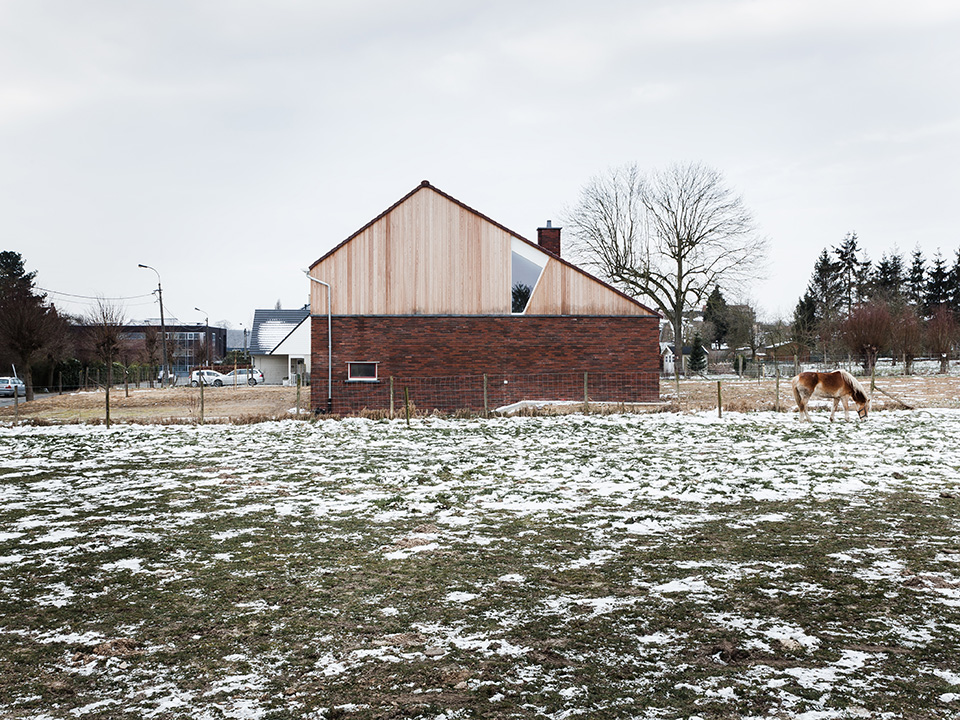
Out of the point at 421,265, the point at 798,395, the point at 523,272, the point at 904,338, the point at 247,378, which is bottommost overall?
the point at 247,378

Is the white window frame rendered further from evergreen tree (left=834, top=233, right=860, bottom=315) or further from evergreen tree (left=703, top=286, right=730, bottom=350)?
evergreen tree (left=834, top=233, right=860, bottom=315)

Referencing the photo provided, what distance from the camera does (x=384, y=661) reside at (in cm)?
365

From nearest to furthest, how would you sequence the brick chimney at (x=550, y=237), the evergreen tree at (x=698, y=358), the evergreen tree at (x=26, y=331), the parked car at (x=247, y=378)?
the brick chimney at (x=550, y=237), the evergreen tree at (x=26, y=331), the parked car at (x=247, y=378), the evergreen tree at (x=698, y=358)

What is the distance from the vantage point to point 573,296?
23.2 m

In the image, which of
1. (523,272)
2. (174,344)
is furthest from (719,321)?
(523,272)

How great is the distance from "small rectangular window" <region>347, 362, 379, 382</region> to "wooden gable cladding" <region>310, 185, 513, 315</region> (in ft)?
5.55

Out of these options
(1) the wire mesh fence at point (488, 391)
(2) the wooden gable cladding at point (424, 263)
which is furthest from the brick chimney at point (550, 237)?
(1) the wire mesh fence at point (488, 391)

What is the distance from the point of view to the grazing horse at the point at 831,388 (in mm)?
16281

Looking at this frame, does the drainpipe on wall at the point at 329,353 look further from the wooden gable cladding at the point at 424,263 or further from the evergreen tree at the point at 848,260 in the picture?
the evergreen tree at the point at 848,260

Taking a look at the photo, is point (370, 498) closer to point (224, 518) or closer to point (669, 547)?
point (224, 518)

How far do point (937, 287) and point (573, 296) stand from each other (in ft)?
209

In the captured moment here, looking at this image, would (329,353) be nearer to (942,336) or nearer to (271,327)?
(271,327)

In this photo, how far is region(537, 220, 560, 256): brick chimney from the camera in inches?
1091

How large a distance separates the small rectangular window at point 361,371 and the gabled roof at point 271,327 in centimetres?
3185
